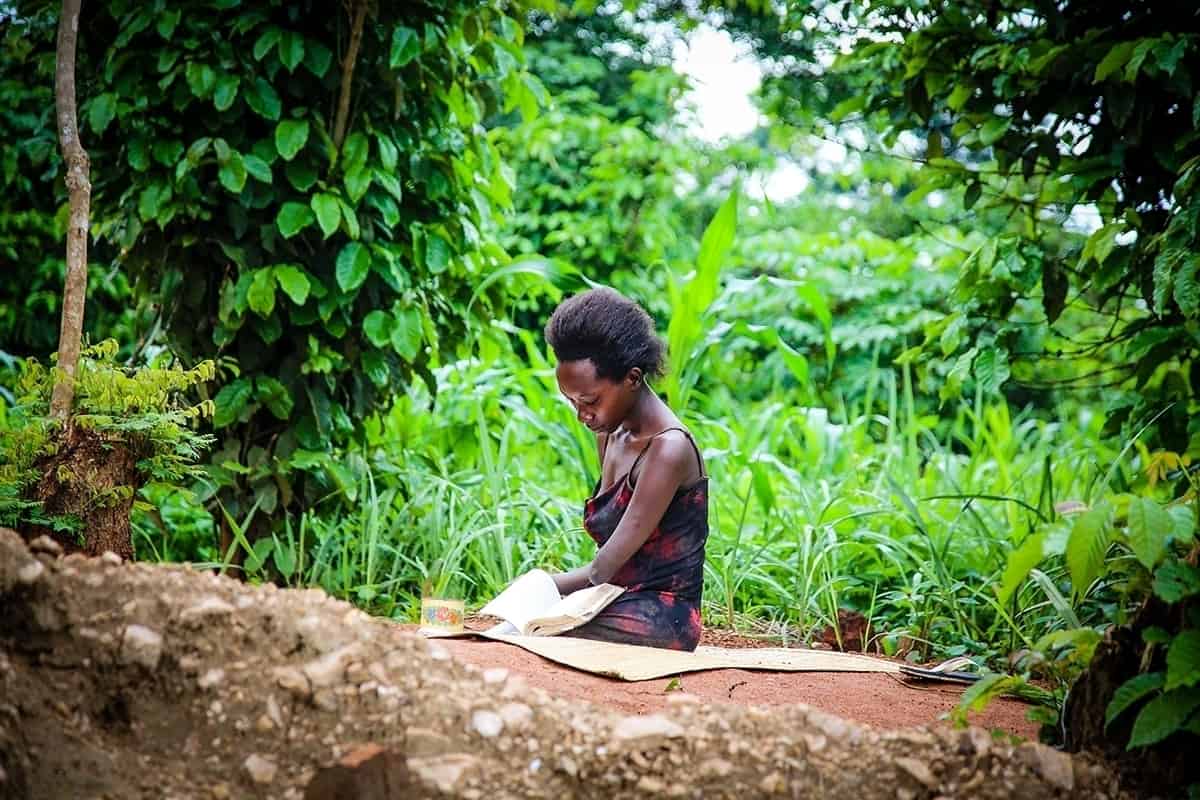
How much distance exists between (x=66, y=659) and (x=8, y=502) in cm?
87

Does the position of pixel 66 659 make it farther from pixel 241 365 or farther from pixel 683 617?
pixel 241 365

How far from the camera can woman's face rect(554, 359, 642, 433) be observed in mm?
3230

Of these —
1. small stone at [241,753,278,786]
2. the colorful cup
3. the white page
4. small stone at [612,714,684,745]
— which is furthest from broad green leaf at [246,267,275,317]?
small stone at [612,714,684,745]

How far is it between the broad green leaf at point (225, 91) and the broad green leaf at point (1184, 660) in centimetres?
309

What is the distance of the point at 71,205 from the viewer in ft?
9.46

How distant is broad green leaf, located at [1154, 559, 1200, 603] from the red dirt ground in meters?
0.68

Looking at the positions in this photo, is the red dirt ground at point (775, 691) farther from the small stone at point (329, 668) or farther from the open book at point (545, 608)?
the small stone at point (329, 668)

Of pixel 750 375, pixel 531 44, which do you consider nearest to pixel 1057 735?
pixel 750 375

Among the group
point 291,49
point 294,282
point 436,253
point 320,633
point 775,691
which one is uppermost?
point 291,49

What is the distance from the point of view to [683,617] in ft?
10.6

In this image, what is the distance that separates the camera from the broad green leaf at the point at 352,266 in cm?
375

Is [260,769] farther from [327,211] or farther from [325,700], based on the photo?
[327,211]

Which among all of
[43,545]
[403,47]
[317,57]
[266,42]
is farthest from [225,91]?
[43,545]

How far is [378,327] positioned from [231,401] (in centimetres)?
56
